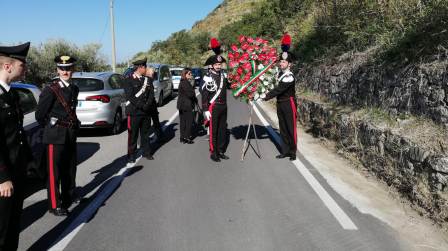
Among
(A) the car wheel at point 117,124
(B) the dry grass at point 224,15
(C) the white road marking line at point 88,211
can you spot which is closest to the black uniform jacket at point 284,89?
(C) the white road marking line at point 88,211

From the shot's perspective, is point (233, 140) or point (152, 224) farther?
point (233, 140)

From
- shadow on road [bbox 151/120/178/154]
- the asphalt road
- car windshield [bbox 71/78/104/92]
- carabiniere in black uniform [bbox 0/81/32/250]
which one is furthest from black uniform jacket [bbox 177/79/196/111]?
carabiniere in black uniform [bbox 0/81/32/250]

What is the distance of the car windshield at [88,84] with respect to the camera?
33.8 ft

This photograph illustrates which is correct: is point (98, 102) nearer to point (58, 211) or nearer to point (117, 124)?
point (117, 124)

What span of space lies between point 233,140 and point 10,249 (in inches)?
272

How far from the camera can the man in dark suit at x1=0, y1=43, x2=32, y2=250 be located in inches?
127

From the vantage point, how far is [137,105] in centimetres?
786

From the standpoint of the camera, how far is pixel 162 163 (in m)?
7.87

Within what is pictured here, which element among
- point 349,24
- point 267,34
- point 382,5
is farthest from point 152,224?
point 267,34

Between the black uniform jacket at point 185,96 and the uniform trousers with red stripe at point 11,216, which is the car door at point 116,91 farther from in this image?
the uniform trousers with red stripe at point 11,216

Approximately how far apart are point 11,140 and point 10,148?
0.22ft

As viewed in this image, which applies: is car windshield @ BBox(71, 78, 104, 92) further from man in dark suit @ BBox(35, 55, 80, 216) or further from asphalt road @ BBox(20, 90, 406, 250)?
man in dark suit @ BBox(35, 55, 80, 216)

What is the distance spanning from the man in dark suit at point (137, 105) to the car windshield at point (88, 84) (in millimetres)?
2706

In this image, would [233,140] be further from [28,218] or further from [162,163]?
[28,218]
